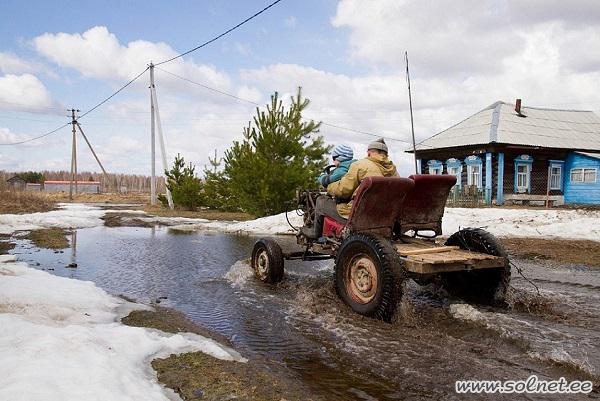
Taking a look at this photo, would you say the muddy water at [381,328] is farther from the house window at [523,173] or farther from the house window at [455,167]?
the house window at [455,167]

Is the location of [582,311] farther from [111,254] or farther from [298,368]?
[111,254]

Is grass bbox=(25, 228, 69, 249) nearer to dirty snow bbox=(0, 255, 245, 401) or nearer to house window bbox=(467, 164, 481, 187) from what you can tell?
dirty snow bbox=(0, 255, 245, 401)

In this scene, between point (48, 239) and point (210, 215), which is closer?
point (48, 239)

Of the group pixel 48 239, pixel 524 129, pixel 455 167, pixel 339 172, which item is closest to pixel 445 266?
pixel 339 172

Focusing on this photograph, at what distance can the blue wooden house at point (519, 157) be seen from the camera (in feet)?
84.1

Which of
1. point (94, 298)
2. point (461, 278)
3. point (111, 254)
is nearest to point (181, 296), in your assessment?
point (94, 298)

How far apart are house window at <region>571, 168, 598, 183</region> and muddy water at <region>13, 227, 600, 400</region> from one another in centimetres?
1993

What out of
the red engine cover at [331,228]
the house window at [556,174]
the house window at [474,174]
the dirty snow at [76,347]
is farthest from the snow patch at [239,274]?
the house window at [556,174]

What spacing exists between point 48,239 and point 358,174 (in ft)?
32.5

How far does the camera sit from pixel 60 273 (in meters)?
7.82

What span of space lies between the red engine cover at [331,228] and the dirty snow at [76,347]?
279 cm

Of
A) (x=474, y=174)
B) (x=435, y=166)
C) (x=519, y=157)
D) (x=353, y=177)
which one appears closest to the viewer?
(x=353, y=177)

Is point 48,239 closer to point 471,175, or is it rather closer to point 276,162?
point 276,162

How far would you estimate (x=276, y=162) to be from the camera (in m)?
19.8
